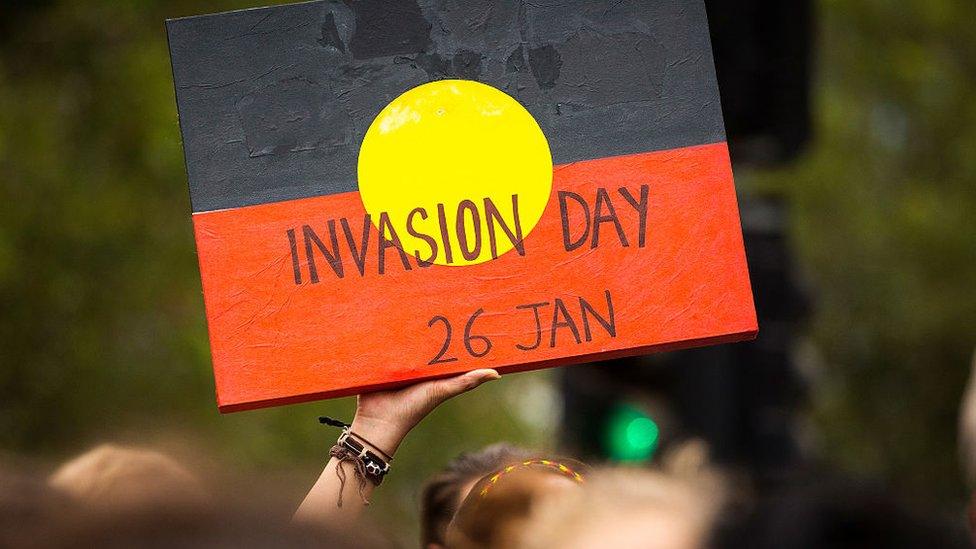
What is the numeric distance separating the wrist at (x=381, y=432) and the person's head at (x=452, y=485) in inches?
14.5

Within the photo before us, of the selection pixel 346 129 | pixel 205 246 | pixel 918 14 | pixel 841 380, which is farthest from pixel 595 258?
pixel 841 380

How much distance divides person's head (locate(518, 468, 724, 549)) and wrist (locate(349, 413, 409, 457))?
557 mm

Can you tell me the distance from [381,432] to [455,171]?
18.7 inches

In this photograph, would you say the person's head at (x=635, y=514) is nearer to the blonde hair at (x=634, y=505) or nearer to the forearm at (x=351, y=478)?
the blonde hair at (x=634, y=505)

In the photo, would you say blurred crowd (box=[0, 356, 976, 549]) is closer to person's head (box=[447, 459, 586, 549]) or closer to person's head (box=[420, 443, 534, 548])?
person's head (box=[447, 459, 586, 549])

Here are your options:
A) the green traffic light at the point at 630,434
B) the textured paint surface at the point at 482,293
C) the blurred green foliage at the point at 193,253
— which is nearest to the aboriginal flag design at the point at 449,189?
the textured paint surface at the point at 482,293

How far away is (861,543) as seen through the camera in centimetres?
139

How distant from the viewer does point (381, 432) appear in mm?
2590

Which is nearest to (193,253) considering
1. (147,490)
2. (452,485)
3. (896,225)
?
(452,485)

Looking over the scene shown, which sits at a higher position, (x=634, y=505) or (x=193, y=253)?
(x=193, y=253)

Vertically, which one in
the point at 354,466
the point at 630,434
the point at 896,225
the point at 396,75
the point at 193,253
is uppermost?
the point at 193,253

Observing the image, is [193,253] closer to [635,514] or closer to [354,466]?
[354,466]

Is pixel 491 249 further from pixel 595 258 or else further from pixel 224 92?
pixel 224 92

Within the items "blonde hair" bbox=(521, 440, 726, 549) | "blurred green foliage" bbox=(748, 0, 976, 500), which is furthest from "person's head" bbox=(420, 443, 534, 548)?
"blurred green foliage" bbox=(748, 0, 976, 500)
